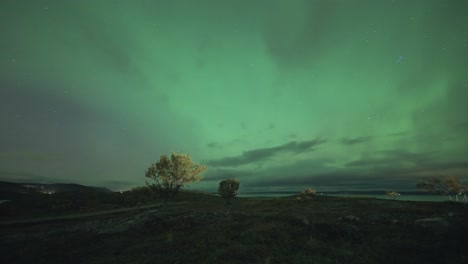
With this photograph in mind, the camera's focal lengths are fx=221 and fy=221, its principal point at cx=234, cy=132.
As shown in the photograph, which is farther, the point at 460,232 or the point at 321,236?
the point at 321,236

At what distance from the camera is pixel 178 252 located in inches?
677

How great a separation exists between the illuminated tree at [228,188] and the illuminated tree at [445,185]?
289ft

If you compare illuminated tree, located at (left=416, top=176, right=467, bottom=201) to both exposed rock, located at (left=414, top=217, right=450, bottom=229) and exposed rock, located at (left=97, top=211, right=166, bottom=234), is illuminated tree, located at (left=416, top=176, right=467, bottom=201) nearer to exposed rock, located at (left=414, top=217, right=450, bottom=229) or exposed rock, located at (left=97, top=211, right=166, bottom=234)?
exposed rock, located at (left=414, top=217, right=450, bottom=229)

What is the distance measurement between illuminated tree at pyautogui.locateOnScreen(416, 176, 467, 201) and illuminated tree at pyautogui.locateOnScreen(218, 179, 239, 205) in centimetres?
8804

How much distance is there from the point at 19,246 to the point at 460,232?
139 ft

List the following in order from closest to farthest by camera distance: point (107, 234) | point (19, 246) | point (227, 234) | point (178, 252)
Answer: point (178, 252), point (227, 234), point (19, 246), point (107, 234)

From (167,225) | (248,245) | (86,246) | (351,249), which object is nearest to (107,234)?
(86,246)

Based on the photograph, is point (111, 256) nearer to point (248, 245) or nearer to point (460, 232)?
point (248, 245)

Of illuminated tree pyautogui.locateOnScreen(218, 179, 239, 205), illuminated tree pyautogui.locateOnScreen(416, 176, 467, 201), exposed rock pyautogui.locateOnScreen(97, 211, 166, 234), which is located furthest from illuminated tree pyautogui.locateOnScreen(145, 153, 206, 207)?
illuminated tree pyautogui.locateOnScreen(416, 176, 467, 201)


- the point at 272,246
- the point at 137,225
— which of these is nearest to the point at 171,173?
the point at 137,225

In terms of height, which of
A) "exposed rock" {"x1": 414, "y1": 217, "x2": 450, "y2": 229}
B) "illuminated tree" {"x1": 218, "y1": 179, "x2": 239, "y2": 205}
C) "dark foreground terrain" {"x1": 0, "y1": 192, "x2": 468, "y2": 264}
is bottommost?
"dark foreground terrain" {"x1": 0, "y1": 192, "x2": 468, "y2": 264}

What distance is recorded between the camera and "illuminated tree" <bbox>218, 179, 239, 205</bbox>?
88.7 metres

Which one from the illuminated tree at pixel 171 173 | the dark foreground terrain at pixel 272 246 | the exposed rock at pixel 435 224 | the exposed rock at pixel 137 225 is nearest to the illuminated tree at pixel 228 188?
the illuminated tree at pixel 171 173

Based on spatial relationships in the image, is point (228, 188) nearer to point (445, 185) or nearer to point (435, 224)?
point (435, 224)
